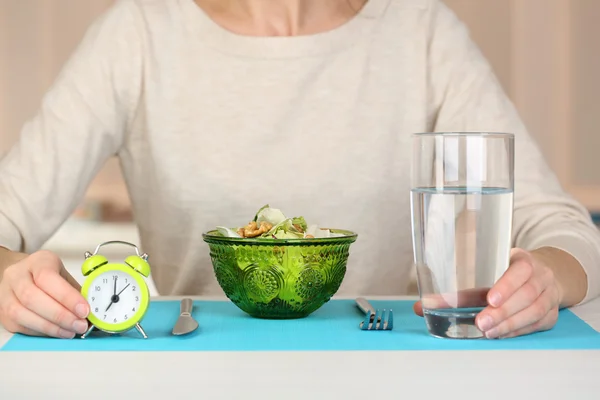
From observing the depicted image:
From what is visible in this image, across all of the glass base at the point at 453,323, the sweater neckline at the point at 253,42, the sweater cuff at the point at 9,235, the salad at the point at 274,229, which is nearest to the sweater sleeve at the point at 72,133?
the sweater cuff at the point at 9,235

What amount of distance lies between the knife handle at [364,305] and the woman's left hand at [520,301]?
0.59 feet

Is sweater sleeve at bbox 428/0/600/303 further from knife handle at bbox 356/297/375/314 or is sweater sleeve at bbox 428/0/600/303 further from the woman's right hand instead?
the woman's right hand

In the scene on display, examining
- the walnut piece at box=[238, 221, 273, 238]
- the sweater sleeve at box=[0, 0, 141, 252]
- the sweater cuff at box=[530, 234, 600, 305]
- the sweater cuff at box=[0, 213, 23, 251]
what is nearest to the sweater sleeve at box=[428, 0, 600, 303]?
the sweater cuff at box=[530, 234, 600, 305]

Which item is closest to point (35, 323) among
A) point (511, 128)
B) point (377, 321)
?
point (377, 321)

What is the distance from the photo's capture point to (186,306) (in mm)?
1148

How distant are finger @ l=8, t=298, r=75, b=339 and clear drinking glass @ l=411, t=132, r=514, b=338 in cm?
41

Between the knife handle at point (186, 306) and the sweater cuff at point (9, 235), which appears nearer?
the knife handle at point (186, 306)

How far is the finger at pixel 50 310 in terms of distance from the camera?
0.97m

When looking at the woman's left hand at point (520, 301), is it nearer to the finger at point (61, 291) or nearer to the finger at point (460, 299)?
the finger at point (460, 299)

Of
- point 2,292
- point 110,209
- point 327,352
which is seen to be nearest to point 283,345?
point 327,352

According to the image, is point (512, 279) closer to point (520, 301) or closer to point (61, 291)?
point (520, 301)

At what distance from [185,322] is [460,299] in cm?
33

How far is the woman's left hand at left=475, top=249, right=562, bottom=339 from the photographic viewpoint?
0.96m

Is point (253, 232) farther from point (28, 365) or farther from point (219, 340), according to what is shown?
point (28, 365)
